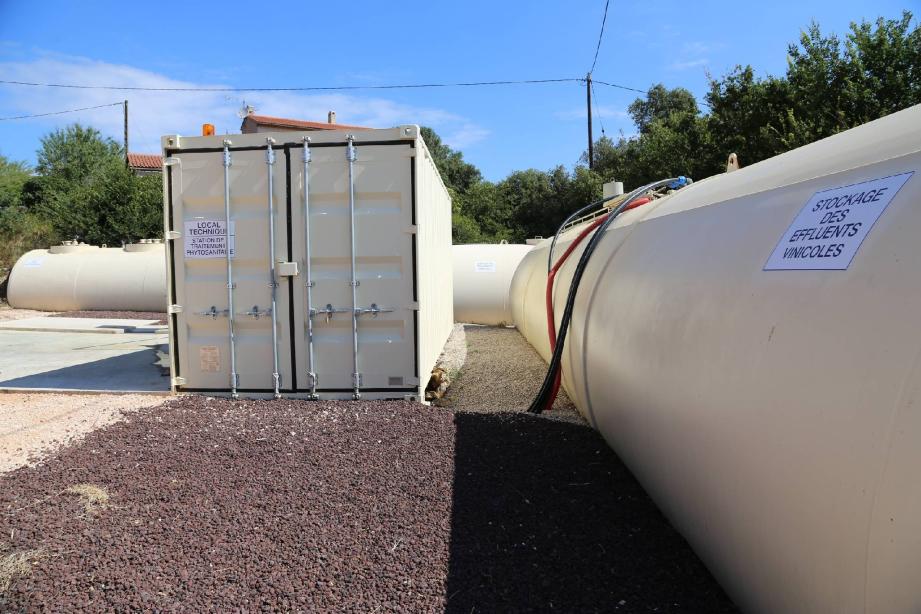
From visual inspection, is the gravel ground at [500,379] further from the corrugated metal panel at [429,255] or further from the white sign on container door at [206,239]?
the white sign on container door at [206,239]

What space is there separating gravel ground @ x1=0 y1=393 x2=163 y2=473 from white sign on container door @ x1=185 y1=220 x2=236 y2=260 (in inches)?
57.9

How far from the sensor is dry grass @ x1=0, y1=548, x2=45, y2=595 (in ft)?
8.75

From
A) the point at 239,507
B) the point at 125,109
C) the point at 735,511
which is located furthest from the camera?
the point at 125,109

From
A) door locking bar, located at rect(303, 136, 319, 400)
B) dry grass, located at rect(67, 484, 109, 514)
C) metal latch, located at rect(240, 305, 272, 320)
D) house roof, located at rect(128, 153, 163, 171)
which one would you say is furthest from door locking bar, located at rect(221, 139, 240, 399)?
house roof, located at rect(128, 153, 163, 171)

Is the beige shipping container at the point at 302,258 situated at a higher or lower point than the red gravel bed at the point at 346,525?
higher

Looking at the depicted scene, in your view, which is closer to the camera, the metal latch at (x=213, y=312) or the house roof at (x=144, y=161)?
the metal latch at (x=213, y=312)

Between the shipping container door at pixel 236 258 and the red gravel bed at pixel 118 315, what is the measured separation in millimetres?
9165

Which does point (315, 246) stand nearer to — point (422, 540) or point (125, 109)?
point (422, 540)

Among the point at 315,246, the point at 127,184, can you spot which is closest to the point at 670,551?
the point at 315,246

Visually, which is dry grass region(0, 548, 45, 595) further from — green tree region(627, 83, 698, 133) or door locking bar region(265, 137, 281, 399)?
green tree region(627, 83, 698, 133)

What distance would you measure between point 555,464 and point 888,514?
268 cm

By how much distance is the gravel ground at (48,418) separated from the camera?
4.39m

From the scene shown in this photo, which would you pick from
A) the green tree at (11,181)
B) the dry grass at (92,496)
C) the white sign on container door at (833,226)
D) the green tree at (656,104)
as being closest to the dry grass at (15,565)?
the dry grass at (92,496)

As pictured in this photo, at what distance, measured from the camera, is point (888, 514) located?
143 centimetres
